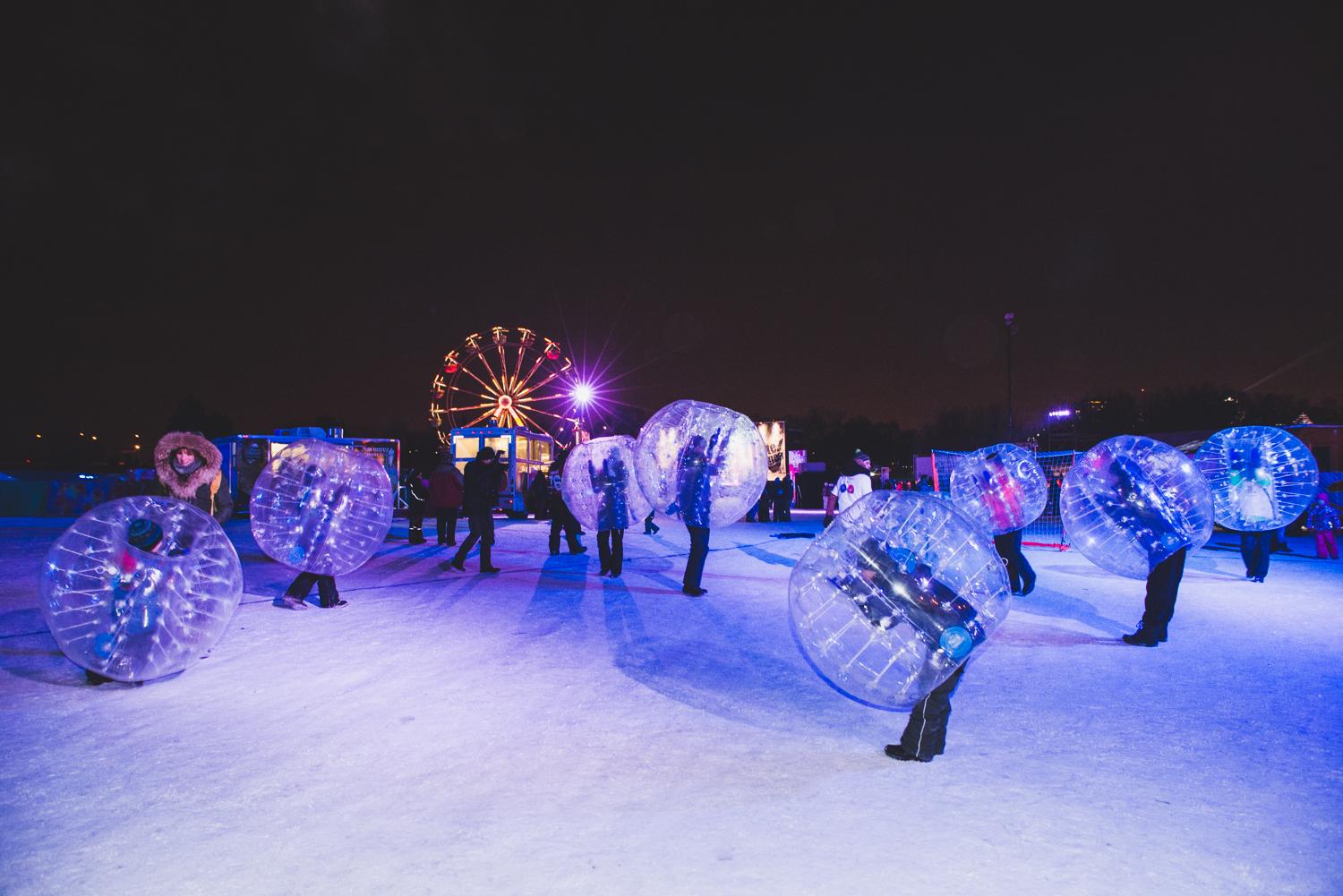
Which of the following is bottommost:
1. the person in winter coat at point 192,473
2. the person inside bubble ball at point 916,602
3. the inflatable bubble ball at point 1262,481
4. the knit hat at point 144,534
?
the person in winter coat at point 192,473

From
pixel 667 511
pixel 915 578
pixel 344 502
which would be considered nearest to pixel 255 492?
pixel 344 502

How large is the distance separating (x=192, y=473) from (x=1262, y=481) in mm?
18902

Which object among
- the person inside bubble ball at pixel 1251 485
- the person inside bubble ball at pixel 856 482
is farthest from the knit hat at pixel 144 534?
the person inside bubble ball at pixel 1251 485

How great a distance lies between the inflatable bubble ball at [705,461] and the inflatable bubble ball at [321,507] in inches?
109

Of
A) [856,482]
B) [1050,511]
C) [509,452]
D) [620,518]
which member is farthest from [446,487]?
[1050,511]

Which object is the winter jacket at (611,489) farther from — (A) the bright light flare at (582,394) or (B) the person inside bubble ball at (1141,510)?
(A) the bright light flare at (582,394)

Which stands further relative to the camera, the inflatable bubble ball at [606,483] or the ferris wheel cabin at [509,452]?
the ferris wheel cabin at [509,452]

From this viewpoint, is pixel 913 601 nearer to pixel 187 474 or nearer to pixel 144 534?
pixel 144 534

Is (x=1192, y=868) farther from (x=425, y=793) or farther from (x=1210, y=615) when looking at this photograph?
(x=1210, y=615)

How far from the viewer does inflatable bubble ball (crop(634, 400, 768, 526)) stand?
7.38m

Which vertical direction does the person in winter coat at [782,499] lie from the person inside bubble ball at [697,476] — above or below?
below

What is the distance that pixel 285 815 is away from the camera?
322 cm

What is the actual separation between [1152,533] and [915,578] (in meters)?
4.12

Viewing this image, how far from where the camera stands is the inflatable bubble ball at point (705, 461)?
7383 millimetres
